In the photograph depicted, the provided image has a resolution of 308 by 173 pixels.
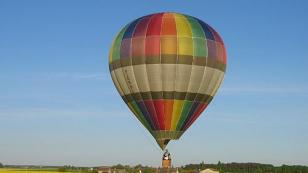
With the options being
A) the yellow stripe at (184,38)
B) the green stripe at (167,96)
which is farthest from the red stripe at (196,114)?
the yellow stripe at (184,38)

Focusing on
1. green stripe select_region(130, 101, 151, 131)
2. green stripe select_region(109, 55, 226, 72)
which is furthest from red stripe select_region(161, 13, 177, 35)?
green stripe select_region(130, 101, 151, 131)

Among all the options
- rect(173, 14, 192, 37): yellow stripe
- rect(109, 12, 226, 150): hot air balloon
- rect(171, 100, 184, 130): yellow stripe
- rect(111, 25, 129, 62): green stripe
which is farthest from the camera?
rect(111, 25, 129, 62): green stripe

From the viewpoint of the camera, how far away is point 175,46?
133 ft

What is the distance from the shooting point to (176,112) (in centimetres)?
4088

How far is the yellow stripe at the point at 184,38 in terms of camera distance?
4059 centimetres

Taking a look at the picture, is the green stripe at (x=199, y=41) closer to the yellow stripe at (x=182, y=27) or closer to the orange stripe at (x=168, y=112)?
the yellow stripe at (x=182, y=27)

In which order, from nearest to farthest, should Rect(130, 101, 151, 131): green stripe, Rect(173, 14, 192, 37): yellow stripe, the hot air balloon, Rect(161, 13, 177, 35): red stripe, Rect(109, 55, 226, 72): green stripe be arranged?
Rect(109, 55, 226, 72): green stripe < the hot air balloon < Rect(161, 13, 177, 35): red stripe < Rect(173, 14, 192, 37): yellow stripe < Rect(130, 101, 151, 131): green stripe

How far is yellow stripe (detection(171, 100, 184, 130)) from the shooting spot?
4078 centimetres

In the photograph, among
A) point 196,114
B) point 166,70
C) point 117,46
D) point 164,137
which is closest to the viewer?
point 166,70

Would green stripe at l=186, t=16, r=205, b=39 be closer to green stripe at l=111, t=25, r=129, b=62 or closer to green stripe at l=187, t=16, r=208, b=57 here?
green stripe at l=187, t=16, r=208, b=57

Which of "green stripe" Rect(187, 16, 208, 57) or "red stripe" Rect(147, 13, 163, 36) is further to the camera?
"green stripe" Rect(187, 16, 208, 57)

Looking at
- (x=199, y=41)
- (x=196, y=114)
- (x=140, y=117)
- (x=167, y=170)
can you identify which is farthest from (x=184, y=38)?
(x=167, y=170)

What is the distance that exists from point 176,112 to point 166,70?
133 inches

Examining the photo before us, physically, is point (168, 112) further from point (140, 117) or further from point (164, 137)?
point (140, 117)
